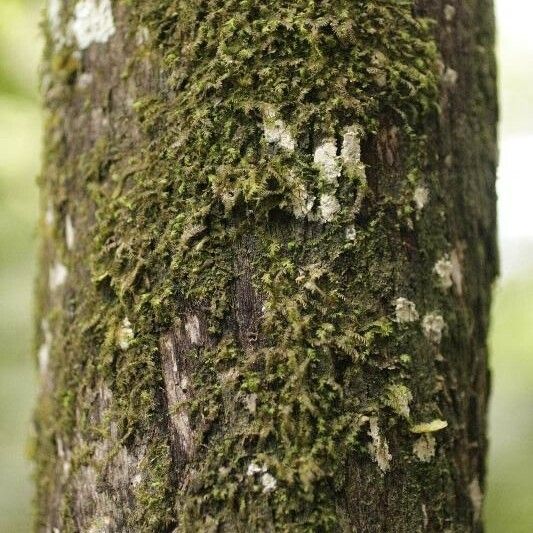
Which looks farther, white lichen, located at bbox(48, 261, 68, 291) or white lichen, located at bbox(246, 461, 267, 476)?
white lichen, located at bbox(48, 261, 68, 291)

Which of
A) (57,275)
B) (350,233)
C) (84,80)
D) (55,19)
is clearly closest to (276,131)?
(350,233)

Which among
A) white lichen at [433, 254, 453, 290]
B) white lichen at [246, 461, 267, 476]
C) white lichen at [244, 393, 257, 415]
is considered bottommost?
white lichen at [246, 461, 267, 476]

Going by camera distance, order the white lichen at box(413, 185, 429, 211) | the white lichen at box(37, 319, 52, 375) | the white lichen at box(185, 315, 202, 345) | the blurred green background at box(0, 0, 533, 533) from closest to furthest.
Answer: the white lichen at box(185, 315, 202, 345), the white lichen at box(413, 185, 429, 211), the white lichen at box(37, 319, 52, 375), the blurred green background at box(0, 0, 533, 533)

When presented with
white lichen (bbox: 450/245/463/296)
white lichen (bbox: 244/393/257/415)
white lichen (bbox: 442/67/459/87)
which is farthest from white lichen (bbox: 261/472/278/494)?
white lichen (bbox: 442/67/459/87)

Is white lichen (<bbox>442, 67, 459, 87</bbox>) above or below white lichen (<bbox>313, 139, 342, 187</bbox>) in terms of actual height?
above

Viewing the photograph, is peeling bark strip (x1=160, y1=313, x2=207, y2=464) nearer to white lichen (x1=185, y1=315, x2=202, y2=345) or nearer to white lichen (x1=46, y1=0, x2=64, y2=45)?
white lichen (x1=185, y1=315, x2=202, y2=345)

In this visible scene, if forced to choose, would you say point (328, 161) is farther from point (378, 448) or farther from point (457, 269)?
point (378, 448)

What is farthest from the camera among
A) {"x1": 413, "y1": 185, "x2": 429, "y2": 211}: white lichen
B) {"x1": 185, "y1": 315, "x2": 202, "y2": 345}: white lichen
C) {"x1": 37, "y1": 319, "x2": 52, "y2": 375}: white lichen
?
{"x1": 37, "y1": 319, "x2": 52, "y2": 375}: white lichen
